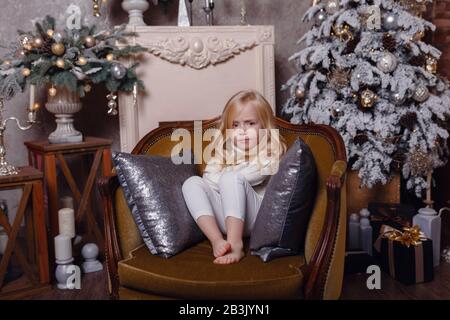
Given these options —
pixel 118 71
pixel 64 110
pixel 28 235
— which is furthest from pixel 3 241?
pixel 118 71

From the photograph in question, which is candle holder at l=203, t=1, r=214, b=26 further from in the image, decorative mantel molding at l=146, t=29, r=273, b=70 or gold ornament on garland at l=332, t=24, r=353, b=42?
gold ornament on garland at l=332, t=24, r=353, b=42

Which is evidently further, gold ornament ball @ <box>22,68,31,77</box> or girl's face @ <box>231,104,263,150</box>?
gold ornament ball @ <box>22,68,31,77</box>

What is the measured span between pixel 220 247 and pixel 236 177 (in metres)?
0.32

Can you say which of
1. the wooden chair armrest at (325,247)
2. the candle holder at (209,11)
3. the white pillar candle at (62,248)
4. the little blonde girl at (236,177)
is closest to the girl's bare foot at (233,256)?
the little blonde girl at (236,177)

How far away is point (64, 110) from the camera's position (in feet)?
9.23

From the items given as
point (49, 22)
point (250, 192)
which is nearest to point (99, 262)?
point (250, 192)

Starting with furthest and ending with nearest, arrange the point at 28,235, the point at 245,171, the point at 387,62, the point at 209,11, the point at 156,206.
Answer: the point at 209,11, the point at 387,62, the point at 28,235, the point at 245,171, the point at 156,206

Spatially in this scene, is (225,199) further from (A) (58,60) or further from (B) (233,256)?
(A) (58,60)

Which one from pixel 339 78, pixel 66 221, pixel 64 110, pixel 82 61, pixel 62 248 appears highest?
pixel 82 61

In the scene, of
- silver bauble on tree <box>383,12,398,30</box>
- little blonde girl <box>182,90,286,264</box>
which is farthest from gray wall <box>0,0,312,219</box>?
little blonde girl <box>182,90,286,264</box>

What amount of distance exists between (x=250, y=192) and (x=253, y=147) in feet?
0.92

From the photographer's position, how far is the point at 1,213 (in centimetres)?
240

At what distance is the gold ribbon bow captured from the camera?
2469mm
